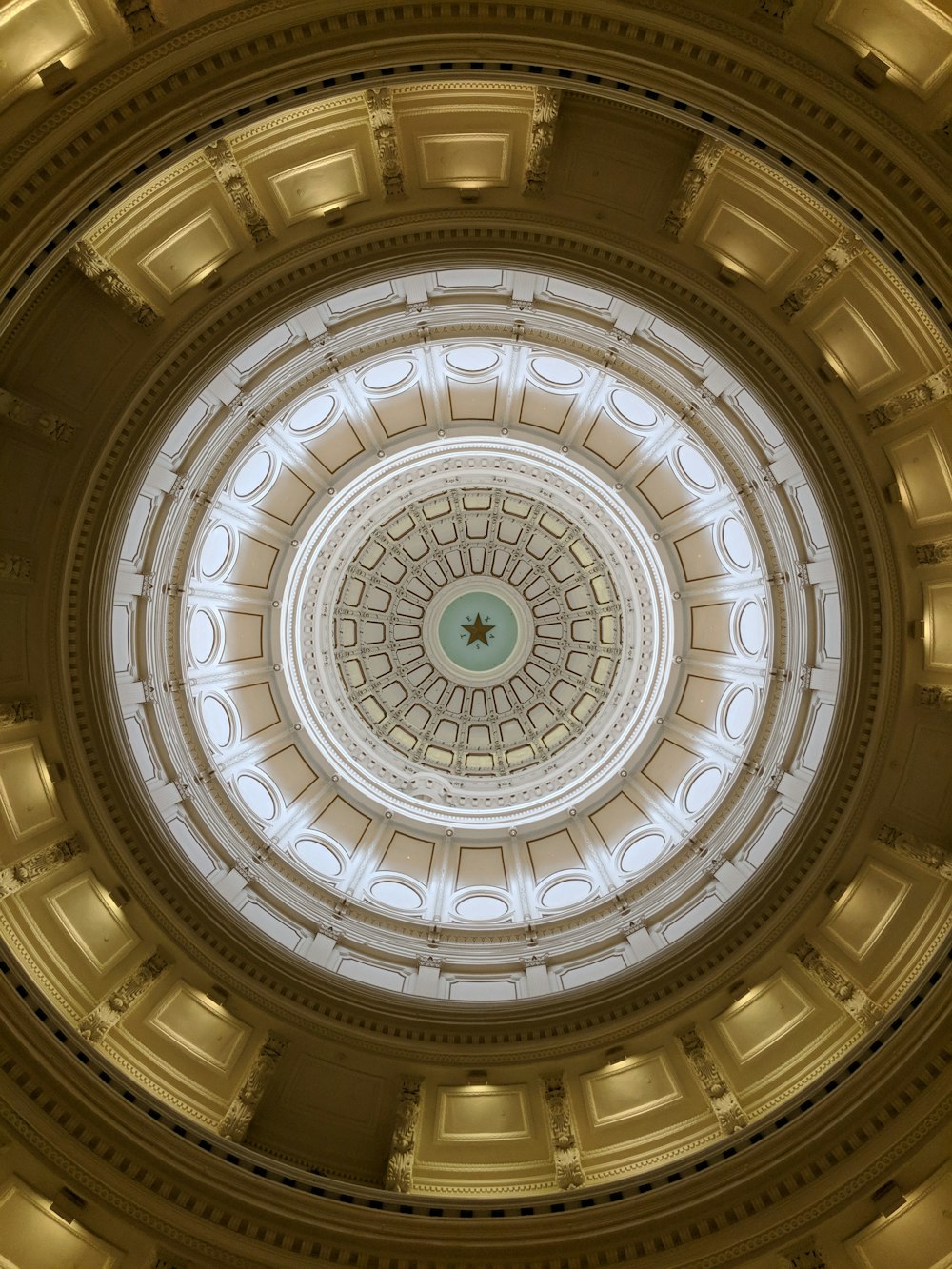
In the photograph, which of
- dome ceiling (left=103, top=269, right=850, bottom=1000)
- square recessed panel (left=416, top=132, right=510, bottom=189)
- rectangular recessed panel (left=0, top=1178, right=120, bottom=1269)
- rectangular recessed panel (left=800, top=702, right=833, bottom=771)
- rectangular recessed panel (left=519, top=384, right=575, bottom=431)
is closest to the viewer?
rectangular recessed panel (left=0, top=1178, right=120, bottom=1269)

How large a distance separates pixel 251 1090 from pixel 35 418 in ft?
→ 34.4

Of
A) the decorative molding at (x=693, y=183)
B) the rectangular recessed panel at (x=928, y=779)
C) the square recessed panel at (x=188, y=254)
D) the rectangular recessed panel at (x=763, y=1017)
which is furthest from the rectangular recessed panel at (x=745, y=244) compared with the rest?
the rectangular recessed panel at (x=763, y=1017)

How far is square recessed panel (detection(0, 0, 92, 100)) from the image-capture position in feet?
29.3

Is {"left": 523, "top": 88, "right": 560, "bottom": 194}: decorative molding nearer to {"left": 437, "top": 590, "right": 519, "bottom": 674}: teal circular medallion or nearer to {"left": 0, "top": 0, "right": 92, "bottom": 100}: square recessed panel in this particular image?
{"left": 0, "top": 0, "right": 92, "bottom": 100}: square recessed panel

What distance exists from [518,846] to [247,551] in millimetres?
9305

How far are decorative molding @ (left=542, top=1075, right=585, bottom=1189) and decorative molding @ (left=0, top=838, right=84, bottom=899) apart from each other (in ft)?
27.9

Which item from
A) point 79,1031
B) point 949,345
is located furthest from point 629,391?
point 79,1031

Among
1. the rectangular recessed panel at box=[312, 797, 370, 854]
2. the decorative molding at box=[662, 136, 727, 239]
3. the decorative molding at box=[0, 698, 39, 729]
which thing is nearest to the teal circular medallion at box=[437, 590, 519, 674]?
the rectangular recessed panel at box=[312, 797, 370, 854]

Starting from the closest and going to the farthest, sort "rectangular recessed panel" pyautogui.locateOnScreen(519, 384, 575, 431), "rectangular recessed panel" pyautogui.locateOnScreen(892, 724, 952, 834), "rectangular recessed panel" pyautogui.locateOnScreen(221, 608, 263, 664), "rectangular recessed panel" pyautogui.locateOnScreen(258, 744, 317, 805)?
"rectangular recessed panel" pyautogui.locateOnScreen(892, 724, 952, 834), "rectangular recessed panel" pyautogui.locateOnScreen(519, 384, 575, 431), "rectangular recessed panel" pyautogui.locateOnScreen(221, 608, 263, 664), "rectangular recessed panel" pyautogui.locateOnScreen(258, 744, 317, 805)

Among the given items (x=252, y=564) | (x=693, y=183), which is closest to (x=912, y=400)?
(x=693, y=183)

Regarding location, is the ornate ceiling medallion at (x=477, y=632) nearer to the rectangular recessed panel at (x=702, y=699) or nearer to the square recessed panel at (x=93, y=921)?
the rectangular recessed panel at (x=702, y=699)

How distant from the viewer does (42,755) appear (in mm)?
12891

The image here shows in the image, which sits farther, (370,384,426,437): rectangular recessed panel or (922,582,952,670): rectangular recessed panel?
(370,384,426,437): rectangular recessed panel

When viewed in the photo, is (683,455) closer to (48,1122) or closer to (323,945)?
(323,945)
